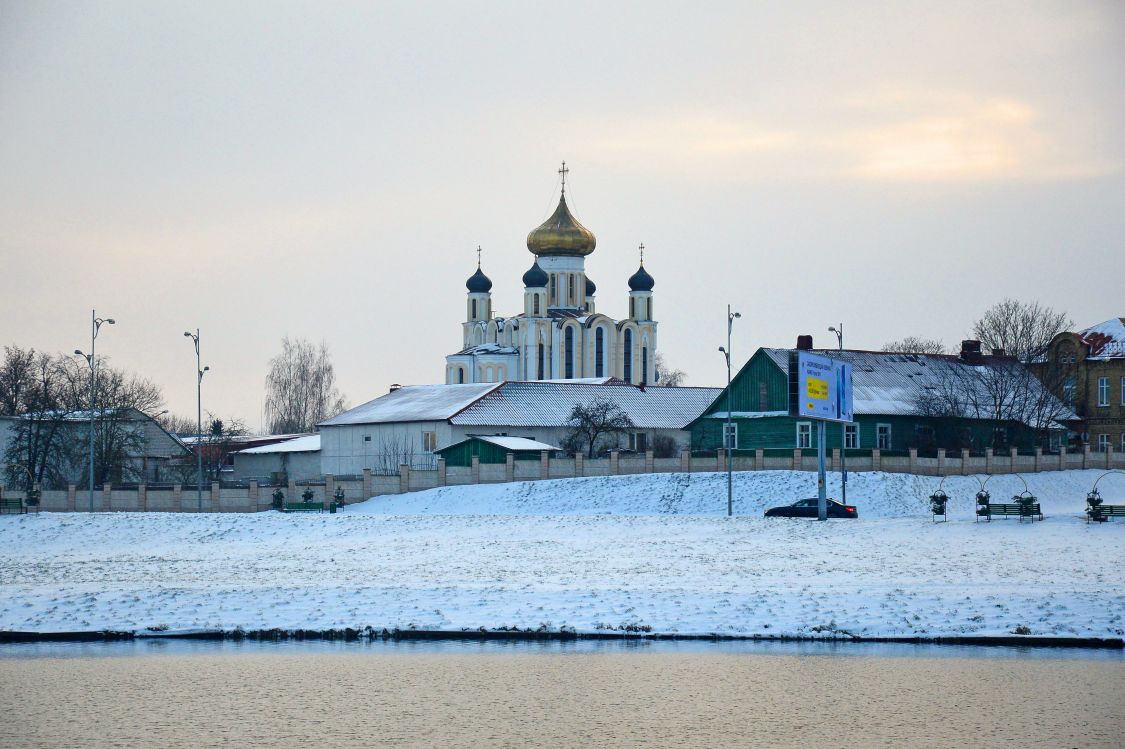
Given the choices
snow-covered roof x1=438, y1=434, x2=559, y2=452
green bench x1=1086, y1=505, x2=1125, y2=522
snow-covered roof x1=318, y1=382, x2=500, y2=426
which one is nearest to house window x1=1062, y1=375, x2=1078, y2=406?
snow-covered roof x1=438, y1=434, x2=559, y2=452

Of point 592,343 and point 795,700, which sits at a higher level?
point 592,343

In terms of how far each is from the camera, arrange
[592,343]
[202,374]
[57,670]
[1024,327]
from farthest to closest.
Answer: [592,343]
[1024,327]
[202,374]
[57,670]

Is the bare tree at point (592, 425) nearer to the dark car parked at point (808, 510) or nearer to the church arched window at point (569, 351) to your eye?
the dark car parked at point (808, 510)

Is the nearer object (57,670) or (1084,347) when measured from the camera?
(57,670)

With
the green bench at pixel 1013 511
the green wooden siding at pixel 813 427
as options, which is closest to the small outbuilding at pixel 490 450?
the green wooden siding at pixel 813 427

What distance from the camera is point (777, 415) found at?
75.7 meters

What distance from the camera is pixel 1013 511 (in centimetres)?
4884

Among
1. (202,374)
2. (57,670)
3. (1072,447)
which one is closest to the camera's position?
Result: (57,670)

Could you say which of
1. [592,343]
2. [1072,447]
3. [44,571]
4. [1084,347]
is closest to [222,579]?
[44,571]

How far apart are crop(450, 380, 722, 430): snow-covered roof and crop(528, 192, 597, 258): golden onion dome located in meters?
35.1

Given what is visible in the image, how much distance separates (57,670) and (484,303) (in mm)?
107148

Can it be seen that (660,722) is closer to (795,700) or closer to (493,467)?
(795,700)

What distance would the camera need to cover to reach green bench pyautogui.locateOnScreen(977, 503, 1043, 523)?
4778 cm

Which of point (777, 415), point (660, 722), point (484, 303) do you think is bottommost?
point (660, 722)
